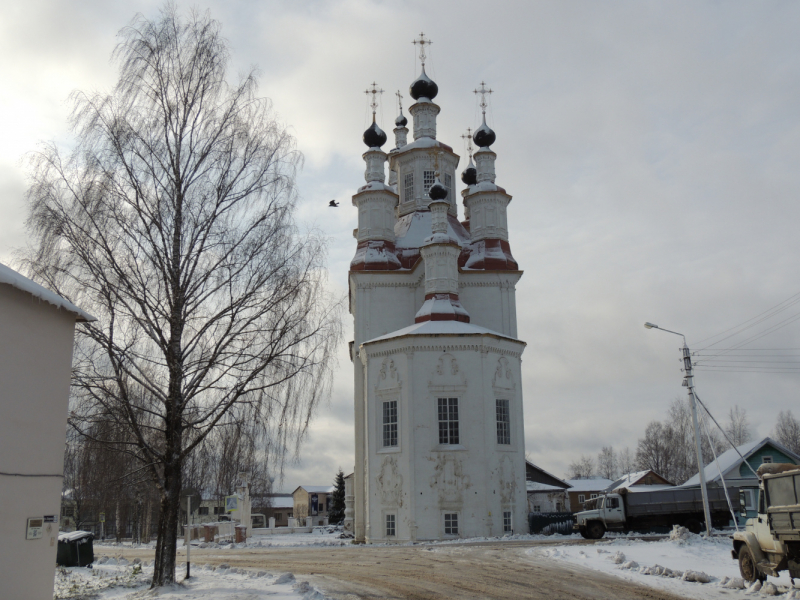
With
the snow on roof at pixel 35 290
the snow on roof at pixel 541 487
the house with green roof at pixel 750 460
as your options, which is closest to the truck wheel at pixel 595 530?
the house with green roof at pixel 750 460

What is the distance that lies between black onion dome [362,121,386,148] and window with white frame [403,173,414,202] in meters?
2.58

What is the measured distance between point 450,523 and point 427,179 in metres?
21.0

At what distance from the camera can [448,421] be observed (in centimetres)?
3133

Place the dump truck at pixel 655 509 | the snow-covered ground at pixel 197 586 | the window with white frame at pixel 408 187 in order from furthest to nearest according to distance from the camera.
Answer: the window with white frame at pixel 408 187
the dump truck at pixel 655 509
the snow-covered ground at pixel 197 586

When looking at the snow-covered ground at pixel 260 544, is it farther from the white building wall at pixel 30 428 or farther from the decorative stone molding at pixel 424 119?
the decorative stone molding at pixel 424 119

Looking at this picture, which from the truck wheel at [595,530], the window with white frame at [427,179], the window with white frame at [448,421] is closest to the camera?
the truck wheel at [595,530]

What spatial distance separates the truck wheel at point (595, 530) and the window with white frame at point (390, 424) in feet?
29.6

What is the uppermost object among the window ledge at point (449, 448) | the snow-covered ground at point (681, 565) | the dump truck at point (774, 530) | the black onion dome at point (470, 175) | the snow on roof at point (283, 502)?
the black onion dome at point (470, 175)

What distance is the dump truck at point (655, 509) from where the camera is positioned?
94.6ft

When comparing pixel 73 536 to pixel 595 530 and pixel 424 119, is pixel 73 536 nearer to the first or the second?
pixel 595 530

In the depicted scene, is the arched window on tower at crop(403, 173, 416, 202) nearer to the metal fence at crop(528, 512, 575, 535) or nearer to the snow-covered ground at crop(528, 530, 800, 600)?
the metal fence at crop(528, 512, 575, 535)

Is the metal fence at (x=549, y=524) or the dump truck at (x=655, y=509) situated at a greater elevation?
the dump truck at (x=655, y=509)

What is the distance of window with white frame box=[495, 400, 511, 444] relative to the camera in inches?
1264

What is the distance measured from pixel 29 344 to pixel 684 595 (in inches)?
463
